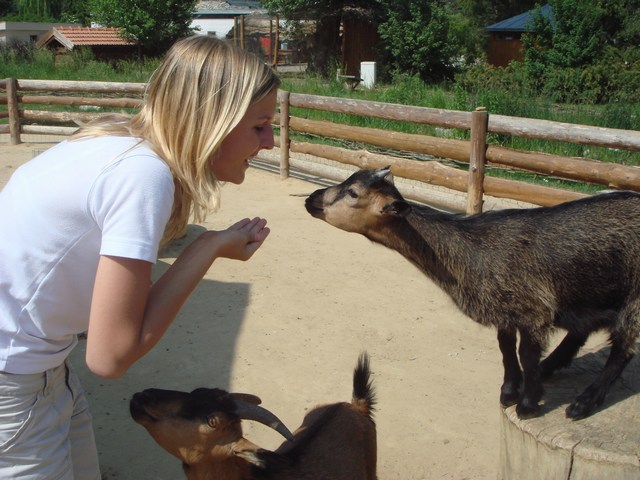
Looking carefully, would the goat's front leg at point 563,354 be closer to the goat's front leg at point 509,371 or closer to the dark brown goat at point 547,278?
the dark brown goat at point 547,278

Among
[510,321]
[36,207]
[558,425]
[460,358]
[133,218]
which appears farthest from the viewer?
[460,358]

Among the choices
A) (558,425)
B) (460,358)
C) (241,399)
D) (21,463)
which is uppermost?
(21,463)

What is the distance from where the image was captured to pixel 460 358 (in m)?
5.10

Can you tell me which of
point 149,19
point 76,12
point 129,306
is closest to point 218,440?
point 129,306

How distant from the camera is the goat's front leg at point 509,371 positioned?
3549mm

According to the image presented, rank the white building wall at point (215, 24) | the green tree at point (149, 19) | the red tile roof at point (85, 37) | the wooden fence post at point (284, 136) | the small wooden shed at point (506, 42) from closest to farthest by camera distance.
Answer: the wooden fence post at point (284, 136) → the green tree at point (149, 19) → the red tile roof at point (85, 37) → the small wooden shed at point (506, 42) → the white building wall at point (215, 24)

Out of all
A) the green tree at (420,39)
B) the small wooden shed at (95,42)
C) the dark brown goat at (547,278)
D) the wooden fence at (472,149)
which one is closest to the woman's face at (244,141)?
the dark brown goat at (547,278)

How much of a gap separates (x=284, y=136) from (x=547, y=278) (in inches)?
299

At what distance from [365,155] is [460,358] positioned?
4.93m

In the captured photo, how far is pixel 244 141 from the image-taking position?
6.34 feet

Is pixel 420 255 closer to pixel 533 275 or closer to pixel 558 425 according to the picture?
pixel 533 275

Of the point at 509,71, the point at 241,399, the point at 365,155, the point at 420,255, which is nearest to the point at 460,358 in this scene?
the point at 420,255

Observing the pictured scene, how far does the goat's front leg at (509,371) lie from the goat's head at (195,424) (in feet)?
4.81

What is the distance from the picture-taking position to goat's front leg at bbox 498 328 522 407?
355cm
